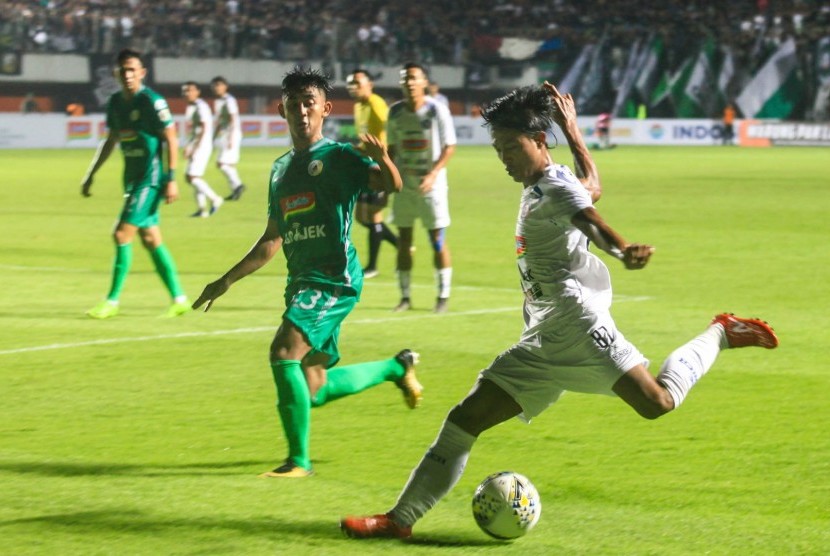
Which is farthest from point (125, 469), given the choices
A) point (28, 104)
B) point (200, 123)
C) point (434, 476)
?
point (28, 104)

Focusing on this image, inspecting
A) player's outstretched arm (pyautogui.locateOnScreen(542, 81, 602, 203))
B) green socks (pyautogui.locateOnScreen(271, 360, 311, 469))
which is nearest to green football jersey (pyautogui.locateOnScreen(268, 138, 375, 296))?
green socks (pyautogui.locateOnScreen(271, 360, 311, 469))

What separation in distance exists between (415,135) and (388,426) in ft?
17.9

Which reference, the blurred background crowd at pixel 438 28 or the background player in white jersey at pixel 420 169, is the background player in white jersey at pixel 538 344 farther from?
the blurred background crowd at pixel 438 28

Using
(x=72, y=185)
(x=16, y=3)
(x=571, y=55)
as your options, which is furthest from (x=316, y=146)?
(x=571, y=55)

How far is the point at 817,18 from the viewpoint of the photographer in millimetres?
58500

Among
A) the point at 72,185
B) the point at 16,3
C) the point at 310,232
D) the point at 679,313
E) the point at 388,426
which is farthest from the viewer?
the point at 16,3

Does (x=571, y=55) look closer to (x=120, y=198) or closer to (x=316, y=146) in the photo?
(x=120, y=198)

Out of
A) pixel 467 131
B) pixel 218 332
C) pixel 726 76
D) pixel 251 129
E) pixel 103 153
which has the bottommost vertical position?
pixel 467 131

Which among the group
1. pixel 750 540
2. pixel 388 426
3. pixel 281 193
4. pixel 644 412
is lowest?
pixel 388 426

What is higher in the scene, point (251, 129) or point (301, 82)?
point (301, 82)

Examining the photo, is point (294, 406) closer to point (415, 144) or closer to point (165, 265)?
point (165, 265)

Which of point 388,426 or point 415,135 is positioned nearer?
point 388,426

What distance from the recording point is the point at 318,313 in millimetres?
6438

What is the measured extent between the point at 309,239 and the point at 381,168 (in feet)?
1.59
